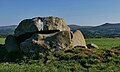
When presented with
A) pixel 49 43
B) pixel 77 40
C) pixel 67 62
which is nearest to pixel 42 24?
pixel 49 43

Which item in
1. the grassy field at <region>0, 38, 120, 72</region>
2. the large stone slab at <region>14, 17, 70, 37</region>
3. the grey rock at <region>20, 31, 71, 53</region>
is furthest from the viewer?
the large stone slab at <region>14, 17, 70, 37</region>

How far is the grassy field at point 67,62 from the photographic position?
62.0ft

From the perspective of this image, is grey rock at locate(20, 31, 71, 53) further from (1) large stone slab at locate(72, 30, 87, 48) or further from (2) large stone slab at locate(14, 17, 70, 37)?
(1) large stone slab at locate(72, 30, 87, 48)

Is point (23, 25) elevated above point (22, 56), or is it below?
above

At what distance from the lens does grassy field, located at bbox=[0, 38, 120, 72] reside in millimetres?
18906

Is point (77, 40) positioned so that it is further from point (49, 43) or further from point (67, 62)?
point (67, 62)

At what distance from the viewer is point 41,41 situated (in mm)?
24500

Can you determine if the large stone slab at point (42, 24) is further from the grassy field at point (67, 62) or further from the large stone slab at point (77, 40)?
the grassy field at point (67, 62)

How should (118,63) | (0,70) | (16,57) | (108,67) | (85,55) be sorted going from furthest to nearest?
(16,57)
(85,55)
(118,63)
(108,67)
(0,70)

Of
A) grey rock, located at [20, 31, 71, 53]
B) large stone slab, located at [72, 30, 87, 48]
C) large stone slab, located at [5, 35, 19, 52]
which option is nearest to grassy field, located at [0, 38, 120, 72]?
grey rock, located at [20, 31, 71, 53]

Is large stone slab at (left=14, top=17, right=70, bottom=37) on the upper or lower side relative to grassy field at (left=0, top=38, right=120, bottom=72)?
upper

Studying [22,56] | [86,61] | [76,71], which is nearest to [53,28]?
[22,56]

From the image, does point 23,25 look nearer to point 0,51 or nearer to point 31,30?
point 31,30

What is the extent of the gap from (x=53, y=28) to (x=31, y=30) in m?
2.08
